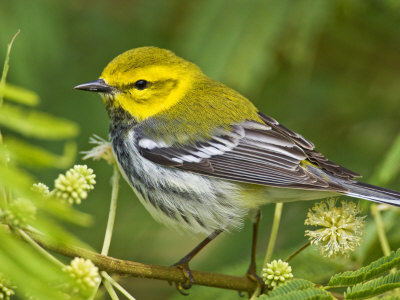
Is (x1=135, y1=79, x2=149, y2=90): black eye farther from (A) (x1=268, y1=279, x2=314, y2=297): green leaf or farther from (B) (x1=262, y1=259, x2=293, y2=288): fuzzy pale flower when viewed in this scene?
(A) (x1=268, y1=279, x2=314, y2=297): green leaf

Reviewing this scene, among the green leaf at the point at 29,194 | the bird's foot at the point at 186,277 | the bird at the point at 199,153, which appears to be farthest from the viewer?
the bird at the point at 199,153

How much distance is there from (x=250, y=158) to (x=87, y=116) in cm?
148

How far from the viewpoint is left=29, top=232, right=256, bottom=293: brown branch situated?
5.84 ft

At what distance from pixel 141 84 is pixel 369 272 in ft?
6.68

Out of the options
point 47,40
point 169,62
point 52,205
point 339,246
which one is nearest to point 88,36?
point 47,40

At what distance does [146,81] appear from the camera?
3.46 m

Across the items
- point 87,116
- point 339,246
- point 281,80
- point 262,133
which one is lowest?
point 339,246

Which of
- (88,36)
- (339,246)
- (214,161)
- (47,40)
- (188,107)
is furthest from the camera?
(88,36)

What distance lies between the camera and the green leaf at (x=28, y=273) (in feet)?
3.37

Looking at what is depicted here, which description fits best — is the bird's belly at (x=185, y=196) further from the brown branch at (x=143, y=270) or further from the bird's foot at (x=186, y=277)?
the brown branch at (x=143, y=270)

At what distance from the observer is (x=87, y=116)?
417cm

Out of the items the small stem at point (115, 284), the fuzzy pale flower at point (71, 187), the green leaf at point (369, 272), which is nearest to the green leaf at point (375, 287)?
the green leaf at point (369, 272)

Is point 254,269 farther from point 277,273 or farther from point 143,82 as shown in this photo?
point 143,82

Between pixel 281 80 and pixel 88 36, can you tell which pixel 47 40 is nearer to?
pixel 88 36
